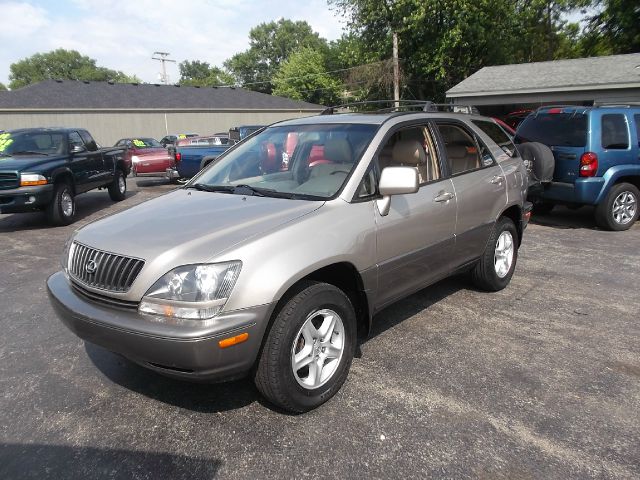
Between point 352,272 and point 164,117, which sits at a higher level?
point 164,117

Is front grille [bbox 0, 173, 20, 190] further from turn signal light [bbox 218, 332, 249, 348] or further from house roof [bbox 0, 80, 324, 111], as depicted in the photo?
house roof [bbox 0, 80, 324, 111]

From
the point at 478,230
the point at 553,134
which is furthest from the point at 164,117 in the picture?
the point at 478,230

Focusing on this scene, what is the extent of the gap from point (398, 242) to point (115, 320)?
1.89 meters

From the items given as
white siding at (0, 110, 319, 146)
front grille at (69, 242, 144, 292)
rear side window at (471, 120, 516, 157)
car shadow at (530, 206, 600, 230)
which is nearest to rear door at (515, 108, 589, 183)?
car shadow at (530, 206, 600, 230)

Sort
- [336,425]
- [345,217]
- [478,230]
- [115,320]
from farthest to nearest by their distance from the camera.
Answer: [478,230] < [345,217] < [336,425] < [115,320]

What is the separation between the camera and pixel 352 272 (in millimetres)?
3162

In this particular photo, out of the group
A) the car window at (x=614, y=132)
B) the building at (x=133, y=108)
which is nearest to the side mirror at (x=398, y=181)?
the car window at (x=614, y=132)

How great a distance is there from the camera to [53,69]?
311 ft

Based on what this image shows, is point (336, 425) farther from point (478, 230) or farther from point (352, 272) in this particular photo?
point (478, 230)

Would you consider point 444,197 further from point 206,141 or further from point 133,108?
point 133,108

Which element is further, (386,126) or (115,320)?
(386,126)

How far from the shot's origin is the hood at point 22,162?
8.43 meters

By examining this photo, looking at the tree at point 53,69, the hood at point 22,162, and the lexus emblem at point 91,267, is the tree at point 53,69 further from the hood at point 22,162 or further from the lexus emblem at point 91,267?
the lexus emblem at point 91,267

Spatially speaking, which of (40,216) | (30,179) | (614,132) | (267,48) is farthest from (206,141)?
(267,48)
